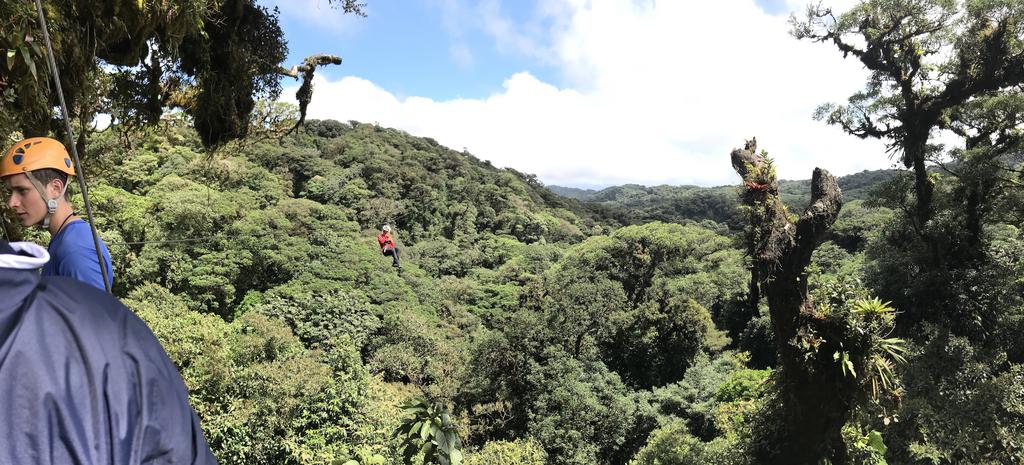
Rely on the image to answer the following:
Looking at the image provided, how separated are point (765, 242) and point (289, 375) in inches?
399

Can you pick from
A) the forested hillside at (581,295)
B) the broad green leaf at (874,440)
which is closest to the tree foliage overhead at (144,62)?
the forested hillside at (581,295)

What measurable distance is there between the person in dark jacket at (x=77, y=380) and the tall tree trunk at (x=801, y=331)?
235 inches

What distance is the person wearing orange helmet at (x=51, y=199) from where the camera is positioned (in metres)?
1.50

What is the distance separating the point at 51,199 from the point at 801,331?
6262 mm

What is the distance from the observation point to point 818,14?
38.4 feet

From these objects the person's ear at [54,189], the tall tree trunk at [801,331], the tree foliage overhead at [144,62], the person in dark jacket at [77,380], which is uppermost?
the tree foliage overhead at [144,62]

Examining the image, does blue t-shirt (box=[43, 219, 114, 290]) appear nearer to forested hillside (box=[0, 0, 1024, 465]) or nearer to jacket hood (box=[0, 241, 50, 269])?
forested hillside (box=[0, 0, 1024, 465])

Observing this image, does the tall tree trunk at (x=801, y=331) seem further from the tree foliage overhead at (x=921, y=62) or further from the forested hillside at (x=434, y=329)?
the tree foliage overhead at (x=921, y=62)

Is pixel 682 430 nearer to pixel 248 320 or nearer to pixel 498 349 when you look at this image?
pixel 498 349

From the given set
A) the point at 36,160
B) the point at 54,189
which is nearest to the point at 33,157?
the point at 36,160

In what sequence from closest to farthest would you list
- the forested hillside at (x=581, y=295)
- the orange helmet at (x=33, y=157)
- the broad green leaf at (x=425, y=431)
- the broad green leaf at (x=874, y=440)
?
the orange helmet at (x=33, y=157)
the broad green leaf at (x=425, y=431)
the forested hillside at (x=581, y=295)
the broad green leaf at (x=874, y=440)

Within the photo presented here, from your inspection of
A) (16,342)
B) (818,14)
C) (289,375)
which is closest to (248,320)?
(289,375)

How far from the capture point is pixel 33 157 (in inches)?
59.1

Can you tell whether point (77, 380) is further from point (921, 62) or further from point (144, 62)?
point (921, 62)
